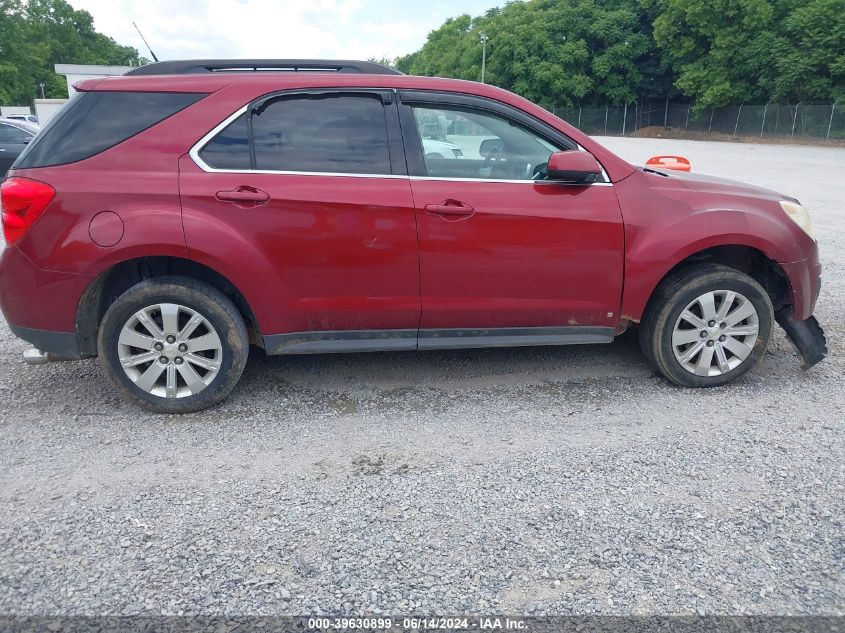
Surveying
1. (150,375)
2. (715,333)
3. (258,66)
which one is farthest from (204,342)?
(715,333)

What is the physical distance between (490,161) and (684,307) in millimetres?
1495

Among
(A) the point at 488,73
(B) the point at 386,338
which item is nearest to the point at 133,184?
(B) the point at 386,338

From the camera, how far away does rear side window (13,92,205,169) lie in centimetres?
358

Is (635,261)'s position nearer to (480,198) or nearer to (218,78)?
(480,198)

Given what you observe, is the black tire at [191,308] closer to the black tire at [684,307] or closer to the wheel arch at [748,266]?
the wheel arch at [748,266]

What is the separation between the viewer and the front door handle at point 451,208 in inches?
146

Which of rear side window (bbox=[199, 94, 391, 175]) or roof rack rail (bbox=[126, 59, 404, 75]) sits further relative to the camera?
roof rack rail (bbox=[126, 59, 404, 75])

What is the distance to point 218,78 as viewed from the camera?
3.74m

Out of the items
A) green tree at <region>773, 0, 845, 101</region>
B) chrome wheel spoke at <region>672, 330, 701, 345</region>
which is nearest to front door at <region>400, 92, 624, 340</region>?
chrome wheel spoke at <region>672, 330, 701, 345</region>

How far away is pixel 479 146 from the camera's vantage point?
3.99m

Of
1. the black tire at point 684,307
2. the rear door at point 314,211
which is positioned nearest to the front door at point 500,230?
the rear door at point 314,211

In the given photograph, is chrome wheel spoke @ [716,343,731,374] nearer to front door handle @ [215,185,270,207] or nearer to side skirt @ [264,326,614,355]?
side skirt @ [264,326,614,355]

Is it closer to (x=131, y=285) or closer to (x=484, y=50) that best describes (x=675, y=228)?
(x=131, y=285)

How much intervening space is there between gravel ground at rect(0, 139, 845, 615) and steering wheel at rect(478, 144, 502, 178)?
53.1 inches
